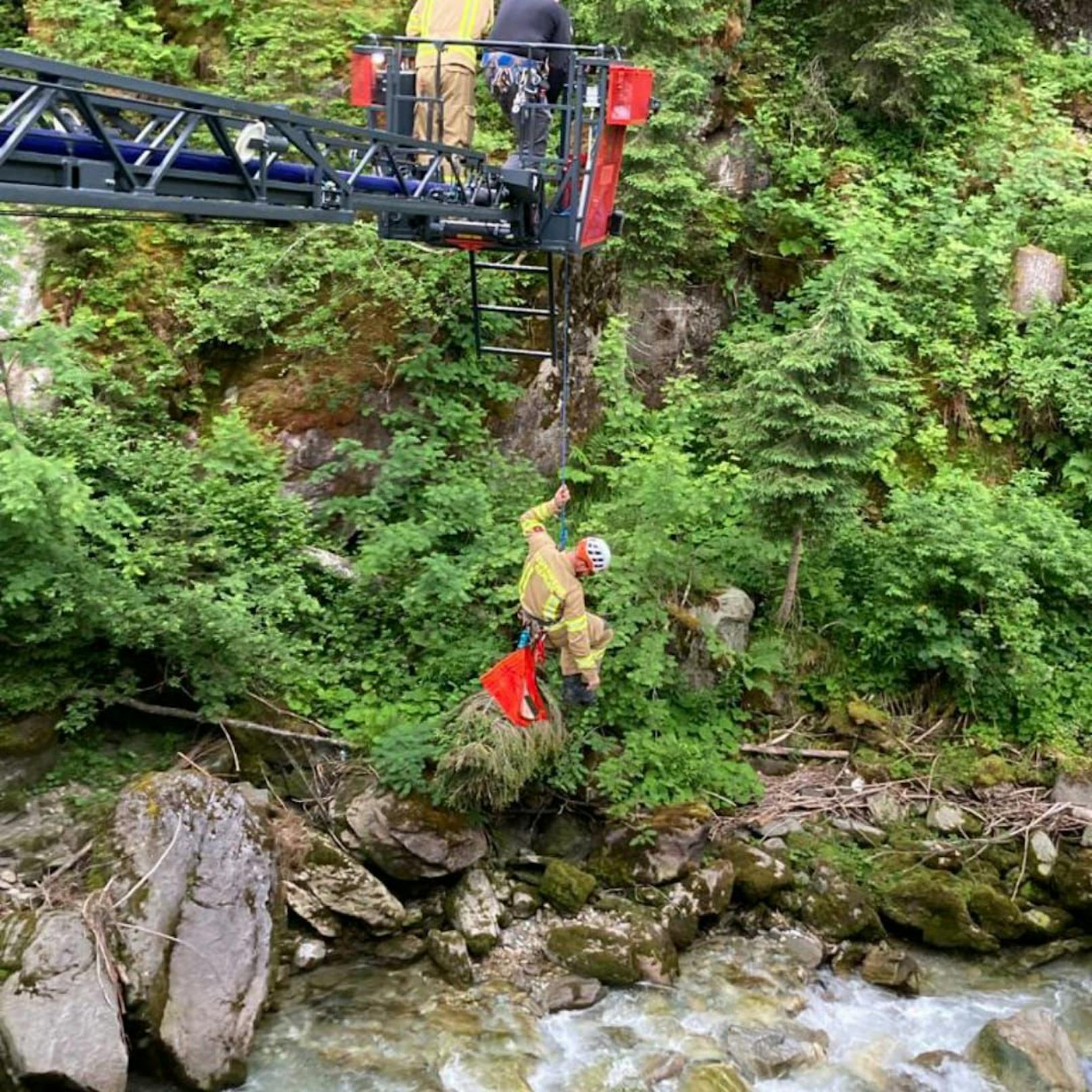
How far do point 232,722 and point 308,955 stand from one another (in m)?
2.00

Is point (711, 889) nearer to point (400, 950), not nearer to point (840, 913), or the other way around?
point (840, 913)

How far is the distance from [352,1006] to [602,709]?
312 cm

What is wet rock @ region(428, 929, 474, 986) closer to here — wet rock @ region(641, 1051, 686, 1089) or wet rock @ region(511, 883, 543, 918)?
wet rock @ region(511, 883, 543, 918)

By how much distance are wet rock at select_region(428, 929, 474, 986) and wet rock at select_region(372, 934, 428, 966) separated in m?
0.08

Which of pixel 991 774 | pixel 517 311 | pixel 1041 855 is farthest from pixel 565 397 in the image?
pixel 1041 855

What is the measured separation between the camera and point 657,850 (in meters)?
8.50

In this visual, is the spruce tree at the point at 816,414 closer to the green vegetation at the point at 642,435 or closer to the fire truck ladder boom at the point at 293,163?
the green vegetation at the point at 642,435

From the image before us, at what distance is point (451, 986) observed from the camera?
24.9ft

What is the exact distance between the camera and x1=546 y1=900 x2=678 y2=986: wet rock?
25.4 ft

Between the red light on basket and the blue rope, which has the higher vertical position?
the red light on basket

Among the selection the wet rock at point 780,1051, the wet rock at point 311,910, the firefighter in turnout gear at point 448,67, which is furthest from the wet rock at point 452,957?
the firefighter in turnout gear at point 448,67

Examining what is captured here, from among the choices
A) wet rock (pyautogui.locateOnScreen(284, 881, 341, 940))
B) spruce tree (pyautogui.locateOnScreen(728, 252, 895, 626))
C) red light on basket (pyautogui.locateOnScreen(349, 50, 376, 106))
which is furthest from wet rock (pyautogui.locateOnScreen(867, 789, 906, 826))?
red light on basket (pyautogui.locateOnScreen(349, 50, 376, 106))

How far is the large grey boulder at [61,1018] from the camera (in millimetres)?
5977

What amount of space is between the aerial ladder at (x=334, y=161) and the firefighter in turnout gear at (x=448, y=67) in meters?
0.12
